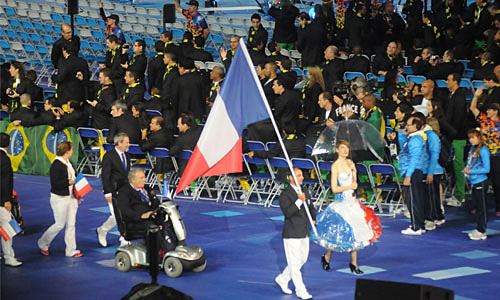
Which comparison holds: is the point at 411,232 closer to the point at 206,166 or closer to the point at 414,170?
the point at 414,170

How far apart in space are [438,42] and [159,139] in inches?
325

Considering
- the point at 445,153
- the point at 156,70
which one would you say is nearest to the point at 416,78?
the point at 445,153

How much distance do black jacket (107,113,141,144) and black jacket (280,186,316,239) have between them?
651 centimetres

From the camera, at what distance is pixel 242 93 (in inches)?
375

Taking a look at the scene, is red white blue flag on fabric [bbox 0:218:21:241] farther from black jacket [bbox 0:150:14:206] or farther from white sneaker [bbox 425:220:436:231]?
white sneaker [bbox 425:220:436:231]

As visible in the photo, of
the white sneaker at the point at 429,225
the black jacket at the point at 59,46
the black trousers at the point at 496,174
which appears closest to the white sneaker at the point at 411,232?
the white sneaker at the point at 429,225

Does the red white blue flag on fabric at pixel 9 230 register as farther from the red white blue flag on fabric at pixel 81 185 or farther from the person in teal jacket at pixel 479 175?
the person in teal jacket at pixel 479 175

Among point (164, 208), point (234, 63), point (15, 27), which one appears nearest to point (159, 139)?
point (164, 208)

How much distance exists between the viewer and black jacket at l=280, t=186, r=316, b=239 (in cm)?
923

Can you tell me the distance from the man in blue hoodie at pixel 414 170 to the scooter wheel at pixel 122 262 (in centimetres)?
432

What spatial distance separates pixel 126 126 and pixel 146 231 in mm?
5532

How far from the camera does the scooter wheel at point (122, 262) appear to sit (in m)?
10.2

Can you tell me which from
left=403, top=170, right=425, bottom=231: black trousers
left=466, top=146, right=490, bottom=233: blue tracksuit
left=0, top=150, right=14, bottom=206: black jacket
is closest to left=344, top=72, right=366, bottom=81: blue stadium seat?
left=403, top=170, right=425, bottom=231: black trousers

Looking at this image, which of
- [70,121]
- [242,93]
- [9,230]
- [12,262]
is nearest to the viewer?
[242,93]
